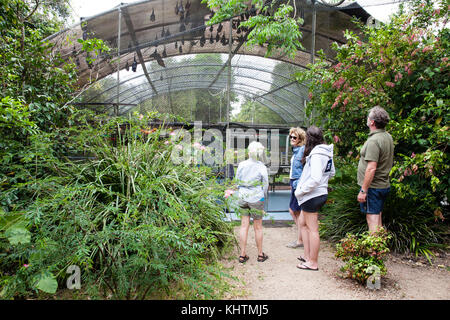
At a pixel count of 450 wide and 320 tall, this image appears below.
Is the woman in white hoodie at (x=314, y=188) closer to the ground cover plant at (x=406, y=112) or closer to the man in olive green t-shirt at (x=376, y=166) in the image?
the man in olive green t-shirt at (x=376, y=166)

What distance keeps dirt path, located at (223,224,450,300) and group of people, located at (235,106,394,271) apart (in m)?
0.15

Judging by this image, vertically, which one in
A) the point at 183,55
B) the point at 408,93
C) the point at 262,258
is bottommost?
the point at 262,258

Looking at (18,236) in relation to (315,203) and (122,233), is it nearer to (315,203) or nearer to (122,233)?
(122,233)

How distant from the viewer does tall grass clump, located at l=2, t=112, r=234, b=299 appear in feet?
5.43

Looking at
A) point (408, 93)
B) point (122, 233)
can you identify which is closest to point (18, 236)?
point (122, 233)

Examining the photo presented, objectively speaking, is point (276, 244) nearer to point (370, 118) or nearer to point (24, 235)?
point (370, 118)

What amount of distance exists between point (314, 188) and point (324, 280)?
2.91ft

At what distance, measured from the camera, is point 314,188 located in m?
2.62

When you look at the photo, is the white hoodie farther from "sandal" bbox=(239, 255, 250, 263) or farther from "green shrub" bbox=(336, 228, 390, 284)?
"sandal" bbox=(239, 255, 250, 263)

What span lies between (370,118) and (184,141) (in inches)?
89.1

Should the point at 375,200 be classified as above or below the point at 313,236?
above


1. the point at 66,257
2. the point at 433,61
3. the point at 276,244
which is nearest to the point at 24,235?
the point at 66,257

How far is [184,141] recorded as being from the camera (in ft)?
11.4
